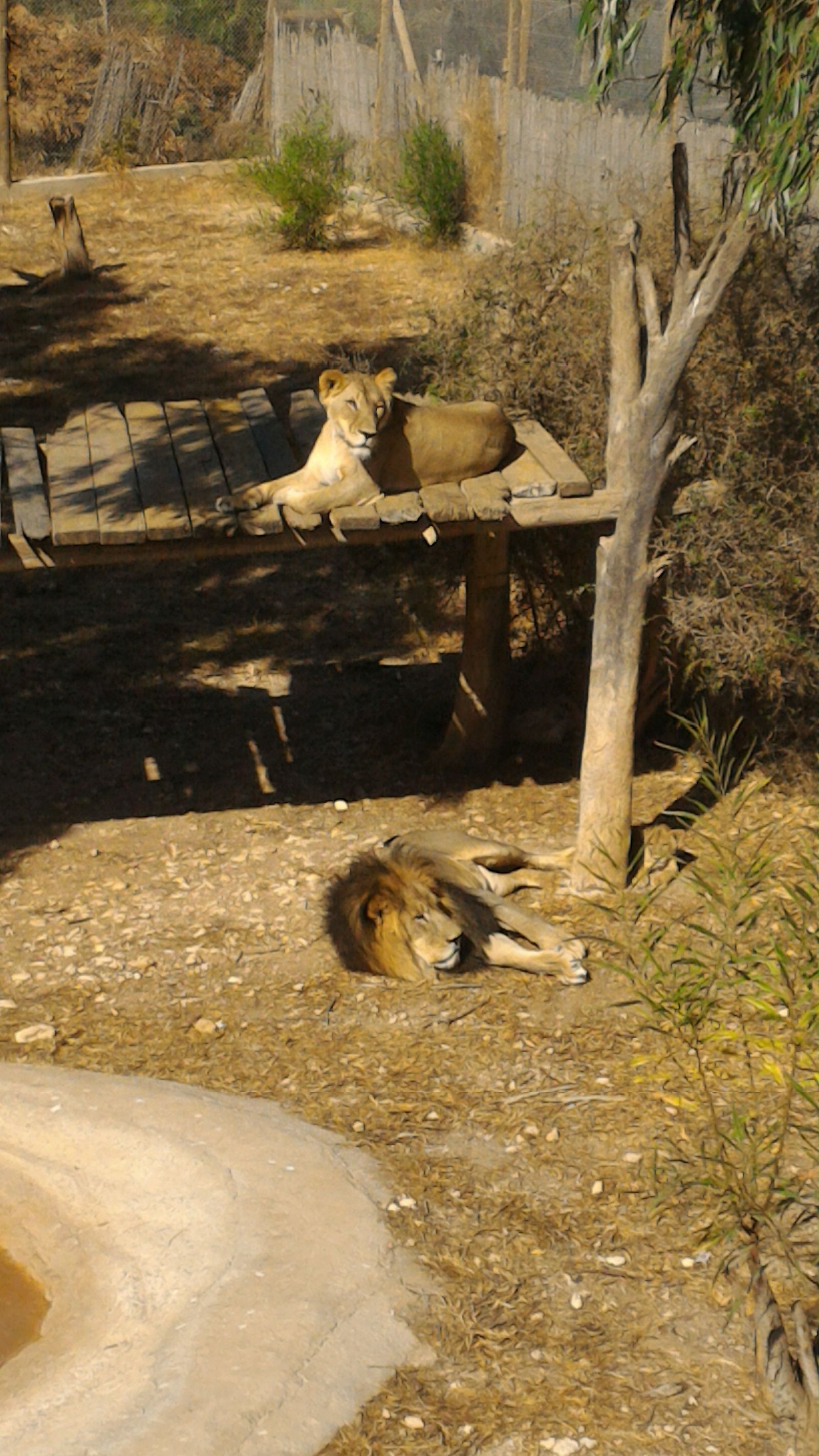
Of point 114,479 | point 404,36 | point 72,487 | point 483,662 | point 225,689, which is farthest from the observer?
point 404,36

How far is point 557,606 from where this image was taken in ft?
30.8

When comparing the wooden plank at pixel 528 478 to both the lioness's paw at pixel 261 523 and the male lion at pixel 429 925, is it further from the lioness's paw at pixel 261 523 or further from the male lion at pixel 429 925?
the male lion at pixel 429 925

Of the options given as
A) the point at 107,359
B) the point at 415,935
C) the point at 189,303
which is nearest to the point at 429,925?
the point at 415,935

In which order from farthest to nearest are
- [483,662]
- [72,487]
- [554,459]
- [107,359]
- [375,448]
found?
[107,359]
[483,662]
[554,459]
[72,487]
[375,448]

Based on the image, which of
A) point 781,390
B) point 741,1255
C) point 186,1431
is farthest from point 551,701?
point 186,1431

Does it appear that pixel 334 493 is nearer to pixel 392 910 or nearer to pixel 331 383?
pixel 331 383

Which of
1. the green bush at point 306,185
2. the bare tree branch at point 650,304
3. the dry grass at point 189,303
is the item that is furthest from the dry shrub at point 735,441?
the green bush at point 306,185

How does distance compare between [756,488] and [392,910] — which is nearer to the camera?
[392,910]

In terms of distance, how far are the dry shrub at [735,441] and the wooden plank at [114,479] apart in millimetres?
2137

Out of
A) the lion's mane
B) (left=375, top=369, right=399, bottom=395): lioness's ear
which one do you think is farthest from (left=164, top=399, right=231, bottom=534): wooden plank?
the lion's mane

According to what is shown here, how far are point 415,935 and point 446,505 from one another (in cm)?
188

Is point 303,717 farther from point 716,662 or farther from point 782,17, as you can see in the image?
point 782,17

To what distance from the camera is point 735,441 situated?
763cm

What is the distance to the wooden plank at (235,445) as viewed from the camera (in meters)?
7.17
